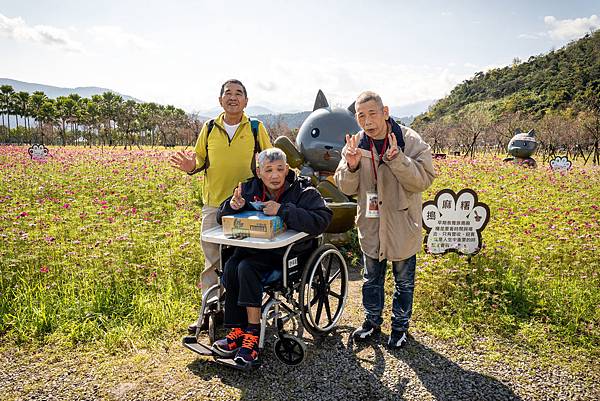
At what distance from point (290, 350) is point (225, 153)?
163 centimetres

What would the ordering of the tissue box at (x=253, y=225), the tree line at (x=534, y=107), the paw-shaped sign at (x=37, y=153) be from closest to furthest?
the tissue box at (x=253, y=225), the paw-shaped sign at (x=37, y=153), the tree line at (x=534, y=107)

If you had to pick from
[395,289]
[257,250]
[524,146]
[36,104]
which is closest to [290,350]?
[257,250]

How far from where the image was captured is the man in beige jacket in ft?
9.41

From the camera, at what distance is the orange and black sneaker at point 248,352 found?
274 centimetres

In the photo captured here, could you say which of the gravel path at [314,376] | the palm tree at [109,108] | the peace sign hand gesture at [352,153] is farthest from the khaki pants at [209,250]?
the palm tree at [109,108]

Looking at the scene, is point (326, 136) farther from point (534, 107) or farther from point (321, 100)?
point (534, 107)

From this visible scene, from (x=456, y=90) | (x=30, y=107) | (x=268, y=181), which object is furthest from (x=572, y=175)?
(x=456, y=90)

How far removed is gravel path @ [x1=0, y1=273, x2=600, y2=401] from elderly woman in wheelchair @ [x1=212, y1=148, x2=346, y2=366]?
0.85 feet

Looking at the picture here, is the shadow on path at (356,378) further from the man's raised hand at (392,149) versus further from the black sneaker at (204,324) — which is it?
the man's raised hand at (392,149)

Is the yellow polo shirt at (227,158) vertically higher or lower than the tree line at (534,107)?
lower

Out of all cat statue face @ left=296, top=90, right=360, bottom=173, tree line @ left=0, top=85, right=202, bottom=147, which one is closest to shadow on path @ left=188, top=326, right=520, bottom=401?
cat statue face @ left=296, top=90, right=360, bottom=173

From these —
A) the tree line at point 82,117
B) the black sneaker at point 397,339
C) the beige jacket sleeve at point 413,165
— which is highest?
the tree line at point 82,117

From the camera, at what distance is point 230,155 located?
3.36m

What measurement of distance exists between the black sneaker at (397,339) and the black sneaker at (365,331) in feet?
0.56
